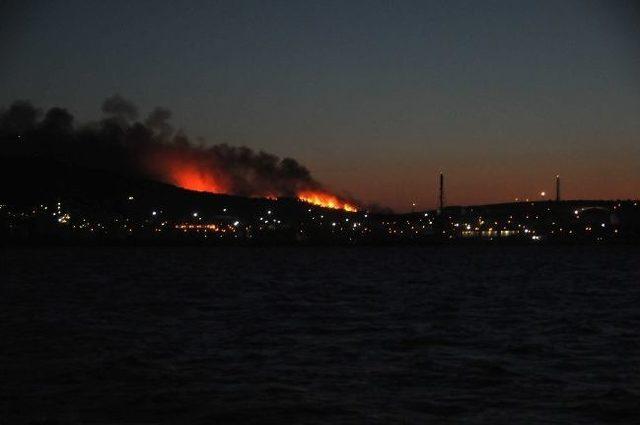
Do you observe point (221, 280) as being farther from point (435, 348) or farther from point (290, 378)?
point (290, 378)

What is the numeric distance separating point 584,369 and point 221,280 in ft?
140

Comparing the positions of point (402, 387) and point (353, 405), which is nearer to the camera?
point (353, 405)

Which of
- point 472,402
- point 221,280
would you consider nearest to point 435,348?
point 472,402

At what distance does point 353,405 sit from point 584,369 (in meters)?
5.90

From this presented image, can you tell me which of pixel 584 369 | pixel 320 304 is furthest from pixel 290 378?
pixel 320 304

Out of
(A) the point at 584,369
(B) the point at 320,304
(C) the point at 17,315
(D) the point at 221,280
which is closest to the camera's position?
(A) the point at 584,369

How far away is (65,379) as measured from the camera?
20.3 metres

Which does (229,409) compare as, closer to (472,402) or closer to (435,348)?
(472,402)

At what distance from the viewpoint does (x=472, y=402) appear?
717 inches

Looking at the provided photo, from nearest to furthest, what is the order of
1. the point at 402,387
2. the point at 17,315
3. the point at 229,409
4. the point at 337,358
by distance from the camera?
the point at 229,409 → the point at 402,387 → the point at 337,358 → the point at 17,315

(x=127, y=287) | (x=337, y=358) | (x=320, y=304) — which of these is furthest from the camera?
(x=127, y=287)

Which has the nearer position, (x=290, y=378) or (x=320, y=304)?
(x=290, y=378)

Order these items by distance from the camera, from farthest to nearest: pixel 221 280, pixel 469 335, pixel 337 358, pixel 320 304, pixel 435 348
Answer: pixel 221 280
pixel 320 304
pixel 469 335
pixel 435 348
pixel 337 358

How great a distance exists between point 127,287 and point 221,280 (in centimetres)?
990
